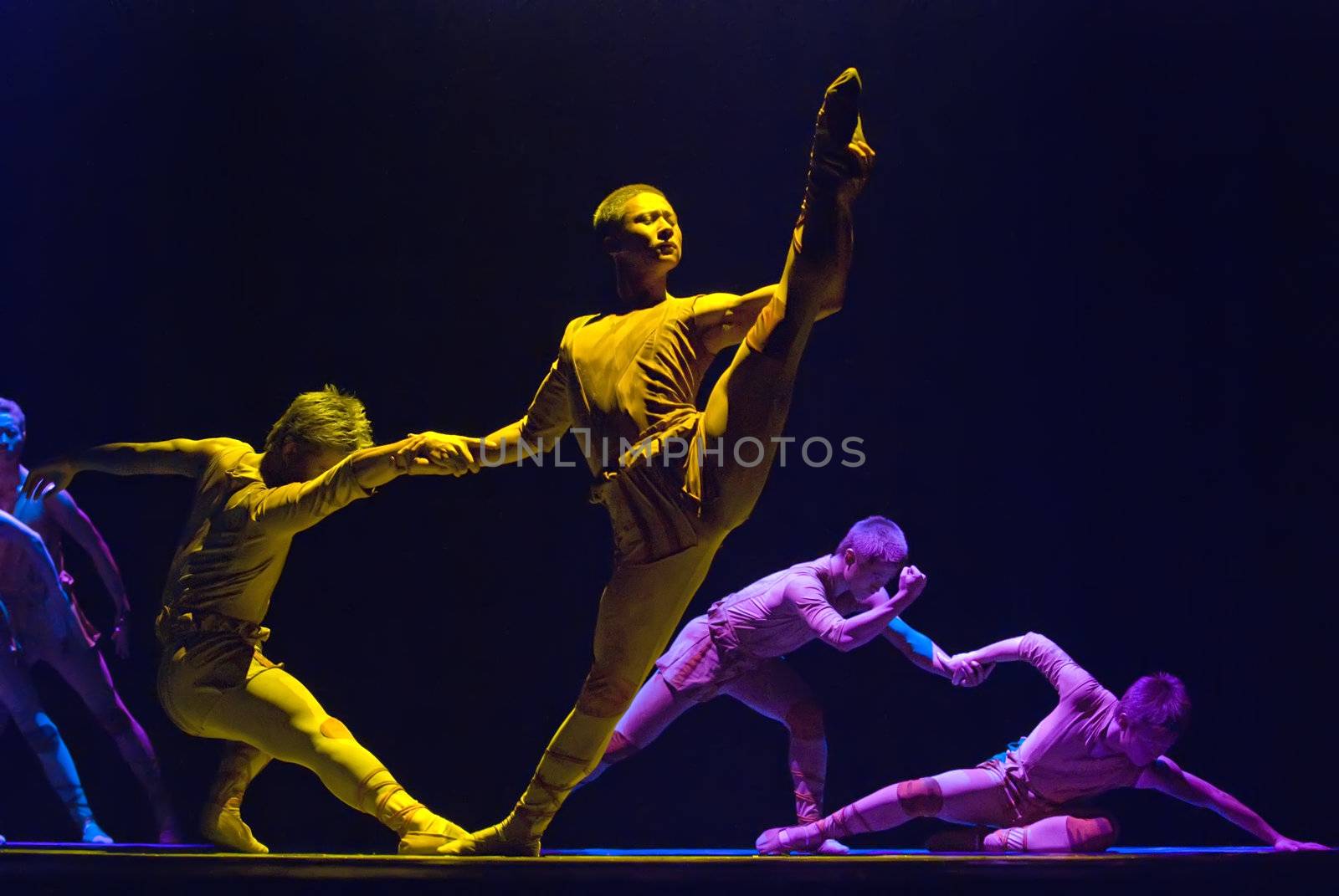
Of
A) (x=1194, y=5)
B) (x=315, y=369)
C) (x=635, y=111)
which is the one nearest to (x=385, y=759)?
(x=315, y=369)

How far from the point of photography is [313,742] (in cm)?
298

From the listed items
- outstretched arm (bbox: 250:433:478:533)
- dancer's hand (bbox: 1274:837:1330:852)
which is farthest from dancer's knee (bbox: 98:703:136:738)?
dancer's hand (bbox: 1274:837:1330:852)

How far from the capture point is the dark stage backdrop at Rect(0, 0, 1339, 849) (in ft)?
12.6

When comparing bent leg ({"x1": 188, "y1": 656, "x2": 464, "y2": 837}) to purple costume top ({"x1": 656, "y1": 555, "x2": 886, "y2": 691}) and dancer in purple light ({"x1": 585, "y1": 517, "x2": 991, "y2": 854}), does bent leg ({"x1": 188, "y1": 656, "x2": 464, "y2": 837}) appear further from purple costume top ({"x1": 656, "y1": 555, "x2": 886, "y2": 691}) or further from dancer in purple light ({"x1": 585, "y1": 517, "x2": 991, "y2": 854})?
purple costume top ({"x1": 656, "y1": 555, "x2": 886, "y2": 691})

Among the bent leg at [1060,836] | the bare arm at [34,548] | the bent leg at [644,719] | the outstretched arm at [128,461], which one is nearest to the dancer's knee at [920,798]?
the bent leg at [1060,836]

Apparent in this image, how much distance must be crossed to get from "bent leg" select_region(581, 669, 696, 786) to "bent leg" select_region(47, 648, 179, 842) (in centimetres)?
147

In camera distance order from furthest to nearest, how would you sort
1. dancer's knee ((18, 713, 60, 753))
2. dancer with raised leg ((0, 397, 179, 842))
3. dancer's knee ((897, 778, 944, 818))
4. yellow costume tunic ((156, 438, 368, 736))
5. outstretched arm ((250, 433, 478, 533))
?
dancer with raised leg ((0, 397, 179, 842)) → dancer's knee ((18, 713, 60, 753)) → dancer's knee ((897, 778, 944, 818)) → yellow costume tunic ((156, 438, 368, 736)) → outstretched arm ((250, 433, 478, 533))

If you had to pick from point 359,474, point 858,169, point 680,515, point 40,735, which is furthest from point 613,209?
point 40,735

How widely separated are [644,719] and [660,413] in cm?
108

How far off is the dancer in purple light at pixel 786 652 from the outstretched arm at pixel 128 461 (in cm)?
144

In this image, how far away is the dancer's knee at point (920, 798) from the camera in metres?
3.25

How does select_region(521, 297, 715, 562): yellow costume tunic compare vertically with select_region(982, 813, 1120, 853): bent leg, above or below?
above

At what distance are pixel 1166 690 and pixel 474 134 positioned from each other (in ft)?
9.42

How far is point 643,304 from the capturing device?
10.0ft
